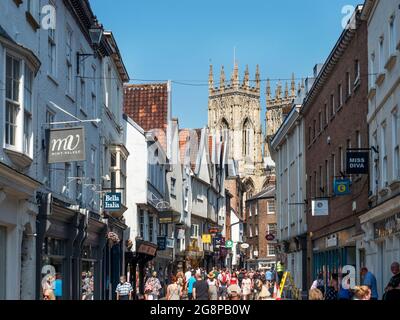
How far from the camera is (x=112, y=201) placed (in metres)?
28.3

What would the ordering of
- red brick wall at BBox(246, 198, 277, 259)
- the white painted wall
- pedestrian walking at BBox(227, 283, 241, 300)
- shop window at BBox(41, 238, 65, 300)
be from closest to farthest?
pedestrian walking at BBox(227, 283, 241, 300), shop window at BBox(41, 238, 65, 300), the white painted wall, red brick wall at BBox(246, 198, 277, 259)

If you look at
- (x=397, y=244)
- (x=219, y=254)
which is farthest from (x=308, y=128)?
(x=219, y=254)

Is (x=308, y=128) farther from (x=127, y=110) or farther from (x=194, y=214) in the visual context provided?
(x=194, y=214)

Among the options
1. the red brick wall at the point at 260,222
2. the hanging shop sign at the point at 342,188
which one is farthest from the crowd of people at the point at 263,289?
the red brick wall at the point at 260,222

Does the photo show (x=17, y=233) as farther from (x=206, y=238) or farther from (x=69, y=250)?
(x=206, y=238)

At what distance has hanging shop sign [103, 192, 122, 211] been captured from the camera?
92.7 ft

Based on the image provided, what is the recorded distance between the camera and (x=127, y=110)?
49.0 metres

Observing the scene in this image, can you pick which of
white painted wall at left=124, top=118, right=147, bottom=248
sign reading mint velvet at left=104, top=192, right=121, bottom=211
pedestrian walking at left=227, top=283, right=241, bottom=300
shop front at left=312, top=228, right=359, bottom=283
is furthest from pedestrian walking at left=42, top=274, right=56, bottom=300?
white painted wall at left=124, top=118, right=147, bottom=248

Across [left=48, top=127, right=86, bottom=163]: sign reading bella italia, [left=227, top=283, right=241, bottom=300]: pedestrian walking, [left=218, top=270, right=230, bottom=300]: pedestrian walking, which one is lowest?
[left=218, top=270, right=230, bottom=300]: pedestrian walking

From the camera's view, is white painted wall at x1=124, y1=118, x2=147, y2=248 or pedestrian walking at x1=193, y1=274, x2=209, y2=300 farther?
white painted wall at x1=124, y1=118, x2=147, y2=248

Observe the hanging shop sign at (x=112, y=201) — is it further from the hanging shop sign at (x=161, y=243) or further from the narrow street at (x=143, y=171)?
the hanging shop sign at (x=161, y=243)

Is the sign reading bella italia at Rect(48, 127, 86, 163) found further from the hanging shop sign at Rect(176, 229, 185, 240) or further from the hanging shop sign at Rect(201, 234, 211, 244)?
the hanging shop sign at Rect(201, 234, 211, 244)

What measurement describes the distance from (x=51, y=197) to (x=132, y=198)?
20949mm

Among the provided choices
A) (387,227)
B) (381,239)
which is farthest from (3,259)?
(381,239)
